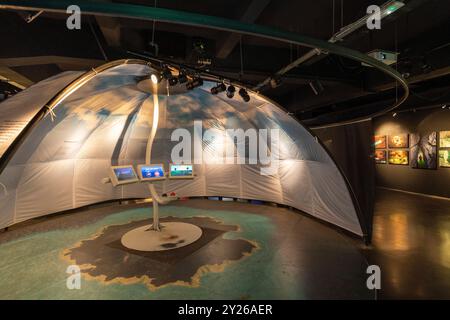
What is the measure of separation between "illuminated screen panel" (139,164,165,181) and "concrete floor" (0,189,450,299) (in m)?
1.80

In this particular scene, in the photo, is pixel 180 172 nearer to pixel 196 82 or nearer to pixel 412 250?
pixel 196 82

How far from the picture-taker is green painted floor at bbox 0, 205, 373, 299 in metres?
3.23

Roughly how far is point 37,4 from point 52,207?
22.3 feet

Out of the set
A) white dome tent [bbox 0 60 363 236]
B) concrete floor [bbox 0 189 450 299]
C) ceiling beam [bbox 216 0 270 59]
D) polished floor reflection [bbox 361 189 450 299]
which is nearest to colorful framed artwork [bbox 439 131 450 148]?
polished floor reflection [bbox 361 189 450 299]

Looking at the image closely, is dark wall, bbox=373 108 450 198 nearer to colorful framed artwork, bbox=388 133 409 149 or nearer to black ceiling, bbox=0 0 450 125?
colorful framed artwork, bbox=388 133 409 149

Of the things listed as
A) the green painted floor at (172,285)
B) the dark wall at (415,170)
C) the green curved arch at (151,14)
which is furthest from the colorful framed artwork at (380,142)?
the green curved arch at (151,14)

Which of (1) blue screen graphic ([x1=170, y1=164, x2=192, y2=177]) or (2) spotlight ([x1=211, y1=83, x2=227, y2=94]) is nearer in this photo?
(2) spotlight ([x1=211, y1=83, x2=227, y2=94])

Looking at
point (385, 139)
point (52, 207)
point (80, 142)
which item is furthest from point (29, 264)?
point (385, 139)

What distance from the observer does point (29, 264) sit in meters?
4.09

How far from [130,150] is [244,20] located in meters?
6.35

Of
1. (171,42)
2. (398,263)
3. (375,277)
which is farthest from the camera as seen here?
(171,42)

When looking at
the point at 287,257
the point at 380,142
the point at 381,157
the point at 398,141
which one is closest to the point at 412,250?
the point at 287,257

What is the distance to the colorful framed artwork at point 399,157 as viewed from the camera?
9.89m
